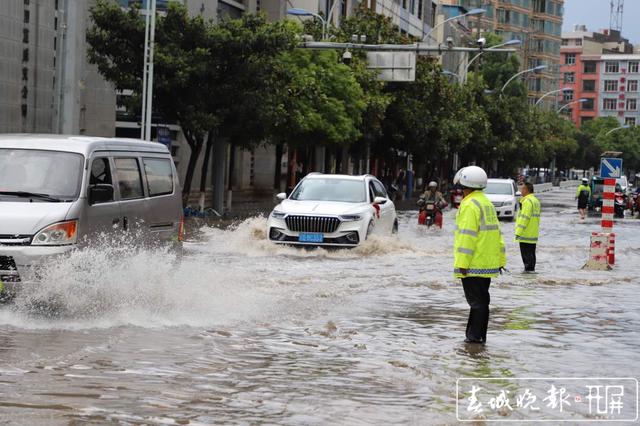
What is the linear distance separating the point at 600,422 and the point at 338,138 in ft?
136

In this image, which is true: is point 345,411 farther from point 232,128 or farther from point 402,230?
point 232,128

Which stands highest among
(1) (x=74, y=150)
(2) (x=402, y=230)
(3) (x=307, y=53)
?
A: (3) (x=307, y=53)

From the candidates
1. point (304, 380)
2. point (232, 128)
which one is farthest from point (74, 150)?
point (232, 128)

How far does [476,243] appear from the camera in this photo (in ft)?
39.8

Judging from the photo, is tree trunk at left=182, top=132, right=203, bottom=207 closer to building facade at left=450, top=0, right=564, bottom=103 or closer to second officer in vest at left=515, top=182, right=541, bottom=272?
second officer in vest at left=515, top=182, right=541, bottom=272

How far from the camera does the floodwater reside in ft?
27.9

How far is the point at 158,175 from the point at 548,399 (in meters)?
7.33

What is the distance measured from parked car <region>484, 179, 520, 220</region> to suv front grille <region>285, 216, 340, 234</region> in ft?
74.5

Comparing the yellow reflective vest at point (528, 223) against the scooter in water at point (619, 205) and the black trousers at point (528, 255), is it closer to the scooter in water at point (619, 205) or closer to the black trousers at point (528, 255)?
the black trousers at point (528, 255)

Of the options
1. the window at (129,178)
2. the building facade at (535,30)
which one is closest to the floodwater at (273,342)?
the window at (129,178)

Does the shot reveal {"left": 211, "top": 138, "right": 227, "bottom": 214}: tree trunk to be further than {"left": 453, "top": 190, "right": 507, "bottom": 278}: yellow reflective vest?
Yes

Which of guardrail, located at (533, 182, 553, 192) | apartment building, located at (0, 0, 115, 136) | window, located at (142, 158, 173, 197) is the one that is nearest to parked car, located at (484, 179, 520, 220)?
apartment building, located at (0, 0, 115, 136)

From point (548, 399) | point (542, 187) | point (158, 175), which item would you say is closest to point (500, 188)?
point (158, 175)

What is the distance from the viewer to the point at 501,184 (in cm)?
4941
